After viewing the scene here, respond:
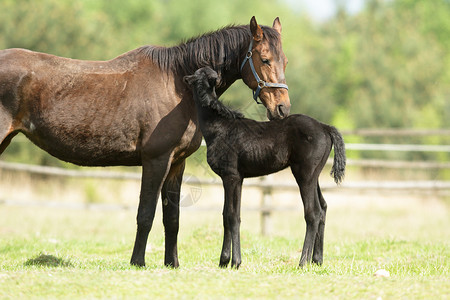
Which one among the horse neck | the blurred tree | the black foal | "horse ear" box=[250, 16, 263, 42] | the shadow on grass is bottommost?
the shadow on grass

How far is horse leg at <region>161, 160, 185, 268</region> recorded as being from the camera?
585cm

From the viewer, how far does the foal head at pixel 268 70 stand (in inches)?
213

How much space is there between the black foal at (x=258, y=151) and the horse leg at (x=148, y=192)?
469mm

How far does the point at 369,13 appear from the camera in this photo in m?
36.2

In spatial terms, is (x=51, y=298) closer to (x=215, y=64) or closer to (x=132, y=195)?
(x=215, y=64)

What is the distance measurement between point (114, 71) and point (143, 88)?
357 millimetres

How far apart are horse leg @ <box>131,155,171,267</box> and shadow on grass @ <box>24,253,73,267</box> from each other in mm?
810

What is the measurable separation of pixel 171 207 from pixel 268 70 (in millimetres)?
1661

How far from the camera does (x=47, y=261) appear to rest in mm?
5977

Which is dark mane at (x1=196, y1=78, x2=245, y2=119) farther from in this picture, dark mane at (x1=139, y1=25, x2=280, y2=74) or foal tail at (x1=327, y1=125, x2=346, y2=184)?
foal tail at (x1=327, y1=125, x2=346, y2=184)

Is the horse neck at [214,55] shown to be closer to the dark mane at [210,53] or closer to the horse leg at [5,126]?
the dark mane at [210,53]

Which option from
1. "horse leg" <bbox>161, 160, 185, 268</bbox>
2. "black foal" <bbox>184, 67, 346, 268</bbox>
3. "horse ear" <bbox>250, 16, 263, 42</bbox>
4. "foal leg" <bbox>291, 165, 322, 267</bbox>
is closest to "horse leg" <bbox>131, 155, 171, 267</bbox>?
"horse leg" <bbox>161, 160, 185, 268</bbox>

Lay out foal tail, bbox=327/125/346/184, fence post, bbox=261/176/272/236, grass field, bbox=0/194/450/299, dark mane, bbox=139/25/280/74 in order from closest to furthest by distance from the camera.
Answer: grass field, bbox=0/194/450/299
foal tail, bbox=327/125/346/184
dark mane, bbox=139/25/280/74
fence post, bbox=261/176/272/236

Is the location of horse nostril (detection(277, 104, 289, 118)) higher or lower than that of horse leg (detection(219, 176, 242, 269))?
higher
